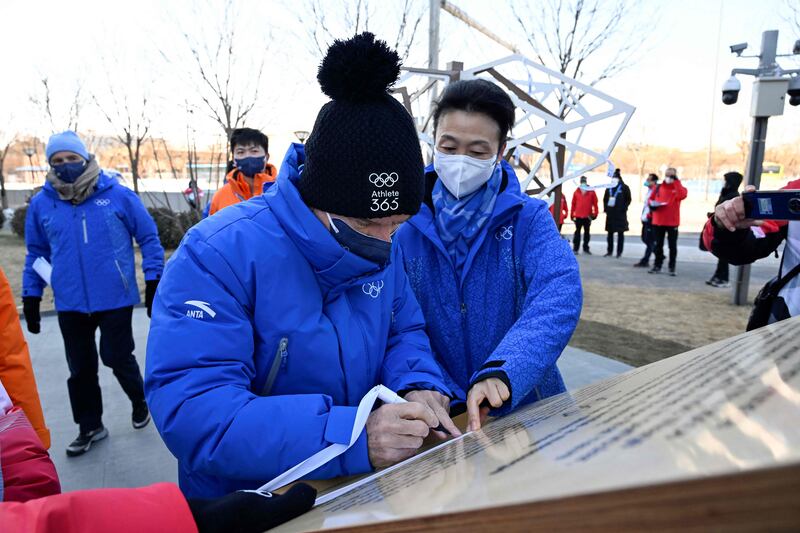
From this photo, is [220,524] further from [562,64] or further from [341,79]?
[562,64]

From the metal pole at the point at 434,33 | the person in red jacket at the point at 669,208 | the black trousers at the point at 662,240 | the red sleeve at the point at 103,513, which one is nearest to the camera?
the red sleeve at the point at 103,513

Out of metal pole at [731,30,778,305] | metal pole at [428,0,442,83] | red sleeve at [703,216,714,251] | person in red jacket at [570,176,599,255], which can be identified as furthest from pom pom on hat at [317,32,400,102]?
person in red jacket at [570,176,599,255]

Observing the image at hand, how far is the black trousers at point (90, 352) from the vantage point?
3.51 metres

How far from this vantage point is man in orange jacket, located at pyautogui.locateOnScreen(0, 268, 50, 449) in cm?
179

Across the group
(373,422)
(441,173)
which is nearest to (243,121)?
(441,173)

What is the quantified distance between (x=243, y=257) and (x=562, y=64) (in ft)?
42.1

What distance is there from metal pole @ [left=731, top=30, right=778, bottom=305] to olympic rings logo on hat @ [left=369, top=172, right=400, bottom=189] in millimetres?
7911

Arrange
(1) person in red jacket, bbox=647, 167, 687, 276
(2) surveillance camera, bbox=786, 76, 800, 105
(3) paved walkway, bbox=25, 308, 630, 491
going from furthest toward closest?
1. (1) person in red jacket, bbox=647, 167, 687, 276
2. (2) surveillance camera, bbox=786, 76, 800, 105
3. (3) paved walkway, bbox=25, 308, 630, 491

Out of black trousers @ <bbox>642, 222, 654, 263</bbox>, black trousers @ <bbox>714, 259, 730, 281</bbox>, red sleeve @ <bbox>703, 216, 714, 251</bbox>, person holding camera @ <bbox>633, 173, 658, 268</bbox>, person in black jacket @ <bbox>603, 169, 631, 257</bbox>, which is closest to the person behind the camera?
red sleeve @ <bbox>703, 216, 714, 251</bbox>

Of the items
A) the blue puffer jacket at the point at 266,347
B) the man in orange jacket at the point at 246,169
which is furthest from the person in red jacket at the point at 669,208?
the blue puffer jacket at the point at 266,347

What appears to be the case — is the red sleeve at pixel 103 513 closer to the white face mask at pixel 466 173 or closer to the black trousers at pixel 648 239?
the white face mask at pixel 466 173

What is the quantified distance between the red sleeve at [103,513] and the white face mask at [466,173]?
1371mm

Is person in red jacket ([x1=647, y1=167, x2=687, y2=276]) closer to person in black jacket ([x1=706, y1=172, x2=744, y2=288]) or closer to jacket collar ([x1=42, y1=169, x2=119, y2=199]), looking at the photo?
person in black jacket ([x1=706, y1=172, x2=744, y2=288])

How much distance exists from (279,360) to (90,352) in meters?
3.07
